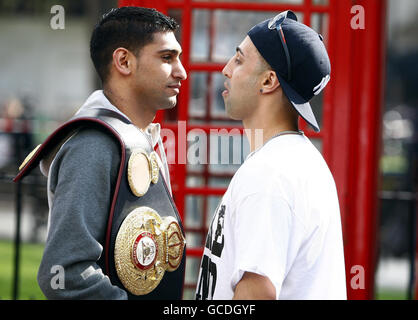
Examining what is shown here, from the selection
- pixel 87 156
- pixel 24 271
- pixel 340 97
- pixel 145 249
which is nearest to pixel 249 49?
pixel 87 156

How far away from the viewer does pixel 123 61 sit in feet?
7.48

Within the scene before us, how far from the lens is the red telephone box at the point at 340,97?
3.00 metres

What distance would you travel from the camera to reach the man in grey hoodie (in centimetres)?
194

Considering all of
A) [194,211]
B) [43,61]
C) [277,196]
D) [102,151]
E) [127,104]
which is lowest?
[194,211]

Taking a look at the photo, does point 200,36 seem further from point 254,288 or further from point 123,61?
point 254,288

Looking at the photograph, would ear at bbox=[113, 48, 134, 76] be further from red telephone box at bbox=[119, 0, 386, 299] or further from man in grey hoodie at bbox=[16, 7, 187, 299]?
red telephone box at bbox=[119, 0, 386, 299]

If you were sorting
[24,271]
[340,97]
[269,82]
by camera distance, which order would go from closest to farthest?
[269,82] < [340,97] < [24,271]

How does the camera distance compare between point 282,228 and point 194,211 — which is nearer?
point 282,228

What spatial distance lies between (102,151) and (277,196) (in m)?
0.57

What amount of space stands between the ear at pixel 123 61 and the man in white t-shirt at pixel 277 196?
353mm

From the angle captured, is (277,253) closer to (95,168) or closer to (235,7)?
(95,168)

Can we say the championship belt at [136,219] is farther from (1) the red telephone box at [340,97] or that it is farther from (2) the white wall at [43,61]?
(2) the white wall at [43,61]

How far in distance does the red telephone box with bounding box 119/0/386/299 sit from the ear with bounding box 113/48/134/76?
0.69m
